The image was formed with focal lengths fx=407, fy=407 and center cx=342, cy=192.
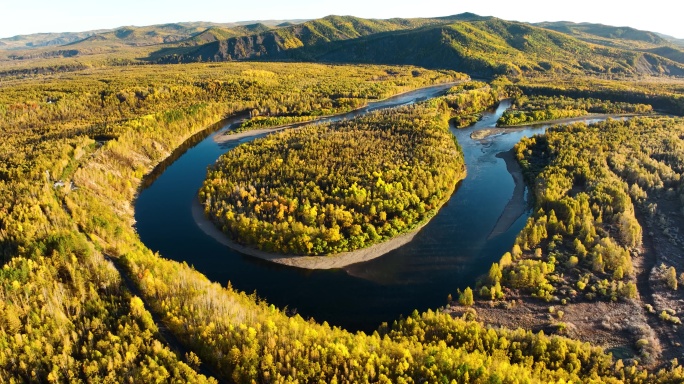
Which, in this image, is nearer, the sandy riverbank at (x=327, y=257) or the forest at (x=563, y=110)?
the sandy riverbank at (x=327, y=257)

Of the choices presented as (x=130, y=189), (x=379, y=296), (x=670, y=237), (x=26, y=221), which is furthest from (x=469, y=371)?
(x=130, y=189)

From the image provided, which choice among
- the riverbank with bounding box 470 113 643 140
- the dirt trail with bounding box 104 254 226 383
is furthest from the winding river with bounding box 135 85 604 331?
the riverbank with bounding box 470 113 643 140

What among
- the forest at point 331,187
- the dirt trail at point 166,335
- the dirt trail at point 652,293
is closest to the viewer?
the dirt trail at point 166,335

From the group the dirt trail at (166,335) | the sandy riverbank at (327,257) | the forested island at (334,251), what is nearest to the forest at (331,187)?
the forested island at (334,251)

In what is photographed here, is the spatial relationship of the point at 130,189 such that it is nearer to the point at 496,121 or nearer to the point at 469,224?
the point at 469,224

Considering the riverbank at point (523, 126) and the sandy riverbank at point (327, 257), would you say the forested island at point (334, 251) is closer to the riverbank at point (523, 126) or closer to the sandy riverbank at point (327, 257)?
the sandy riverbank at point (327, 257)

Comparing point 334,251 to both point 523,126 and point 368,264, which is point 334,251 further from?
point 523,126
